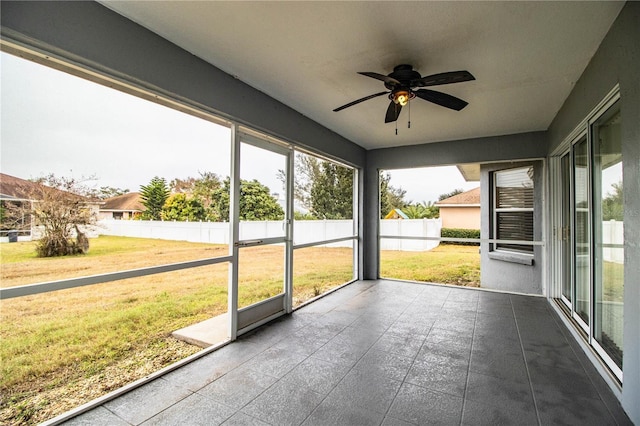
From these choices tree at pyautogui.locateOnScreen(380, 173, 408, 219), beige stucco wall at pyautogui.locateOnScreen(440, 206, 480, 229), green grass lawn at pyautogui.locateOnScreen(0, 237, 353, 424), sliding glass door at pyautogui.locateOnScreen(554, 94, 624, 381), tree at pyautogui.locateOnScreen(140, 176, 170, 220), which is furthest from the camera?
beige stucco wall at pyautogui.locateOnScreen(440, 206, 480, 229)

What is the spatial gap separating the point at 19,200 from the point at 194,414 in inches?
62.9

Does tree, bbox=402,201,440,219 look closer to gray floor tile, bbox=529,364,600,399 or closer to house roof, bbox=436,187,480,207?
house roof, bbox=436,187,480,207

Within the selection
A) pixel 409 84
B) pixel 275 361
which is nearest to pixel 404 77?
pixel 409 84

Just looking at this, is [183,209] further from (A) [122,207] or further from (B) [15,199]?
(B) [15,199]

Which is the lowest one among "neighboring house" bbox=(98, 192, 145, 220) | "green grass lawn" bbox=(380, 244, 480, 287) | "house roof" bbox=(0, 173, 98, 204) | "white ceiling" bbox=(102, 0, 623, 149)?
"green grass lawn" bbox=(380, 244, 480, 287)

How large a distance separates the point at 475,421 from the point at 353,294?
2809 mm

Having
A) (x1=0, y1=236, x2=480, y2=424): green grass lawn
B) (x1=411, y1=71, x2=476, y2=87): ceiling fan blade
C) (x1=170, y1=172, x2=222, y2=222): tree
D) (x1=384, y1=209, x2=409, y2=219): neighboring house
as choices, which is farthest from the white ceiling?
(x1=384, y1=209, x2=409, y2=219): neighboring house

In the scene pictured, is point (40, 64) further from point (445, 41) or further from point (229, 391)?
point (445, 41)

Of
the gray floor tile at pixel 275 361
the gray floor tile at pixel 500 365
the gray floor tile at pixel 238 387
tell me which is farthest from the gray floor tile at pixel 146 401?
the gray floor tile at pixel 500 365

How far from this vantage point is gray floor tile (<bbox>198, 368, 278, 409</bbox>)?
1946 millimetres

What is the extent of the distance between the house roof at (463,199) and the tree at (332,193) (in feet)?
7.41

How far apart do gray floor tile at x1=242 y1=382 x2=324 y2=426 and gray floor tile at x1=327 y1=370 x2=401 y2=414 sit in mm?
147

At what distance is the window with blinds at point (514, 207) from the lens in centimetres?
496

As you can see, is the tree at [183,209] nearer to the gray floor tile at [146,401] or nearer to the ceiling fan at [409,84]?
Result: the gray floor tile at [146,401]
